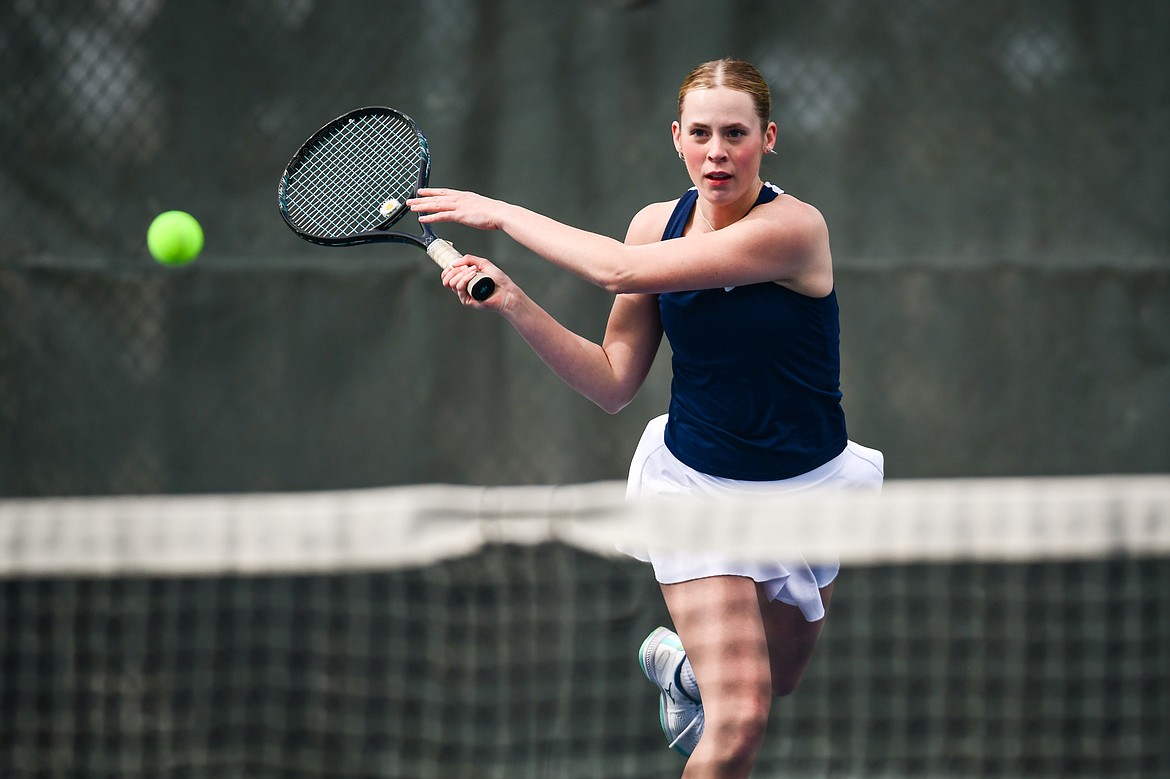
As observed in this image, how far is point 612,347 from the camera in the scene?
2.60m

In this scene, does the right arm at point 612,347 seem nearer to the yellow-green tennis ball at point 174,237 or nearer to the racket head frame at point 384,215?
the racket head frame at point 384,215

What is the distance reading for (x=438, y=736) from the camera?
3.68 metres

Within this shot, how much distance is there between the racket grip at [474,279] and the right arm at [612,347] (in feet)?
0.41

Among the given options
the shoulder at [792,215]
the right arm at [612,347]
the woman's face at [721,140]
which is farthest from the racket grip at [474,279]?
the shoulder at [792,215]

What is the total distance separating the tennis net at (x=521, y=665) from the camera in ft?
11.9

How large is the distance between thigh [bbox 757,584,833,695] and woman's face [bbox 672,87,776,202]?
84 cm

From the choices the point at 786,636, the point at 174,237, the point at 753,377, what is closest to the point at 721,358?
the point at 753,377

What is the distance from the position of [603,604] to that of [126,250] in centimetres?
177

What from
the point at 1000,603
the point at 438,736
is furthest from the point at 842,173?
the point at 438,736

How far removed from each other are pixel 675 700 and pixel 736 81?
4.25 feet

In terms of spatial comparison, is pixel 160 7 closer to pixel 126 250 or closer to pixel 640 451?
pixel 126 250

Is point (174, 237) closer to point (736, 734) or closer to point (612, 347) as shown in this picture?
point (612, 347)

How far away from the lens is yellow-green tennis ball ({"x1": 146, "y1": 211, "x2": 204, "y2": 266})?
3326 millimetres

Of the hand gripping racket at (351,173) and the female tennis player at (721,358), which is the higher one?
the hand gripping racket at (351,173)
